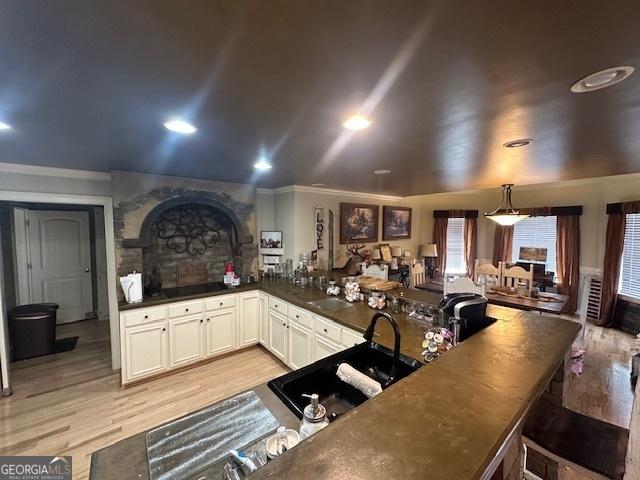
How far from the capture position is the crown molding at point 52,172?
255cm

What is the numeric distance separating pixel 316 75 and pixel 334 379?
1.51 m

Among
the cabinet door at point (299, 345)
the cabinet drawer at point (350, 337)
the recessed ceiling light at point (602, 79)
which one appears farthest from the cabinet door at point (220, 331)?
the recessed ceiling light at point (602, 79)

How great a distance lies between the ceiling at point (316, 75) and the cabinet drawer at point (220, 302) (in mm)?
1889

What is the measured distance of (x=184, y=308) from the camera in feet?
10.0

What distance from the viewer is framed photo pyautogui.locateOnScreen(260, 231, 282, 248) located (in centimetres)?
405

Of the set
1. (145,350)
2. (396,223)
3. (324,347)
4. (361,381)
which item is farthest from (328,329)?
(396,223)

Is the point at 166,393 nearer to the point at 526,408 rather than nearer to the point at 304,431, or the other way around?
the point at 304,431

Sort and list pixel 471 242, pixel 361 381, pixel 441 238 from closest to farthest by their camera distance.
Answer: pixel 361 381 → pixel 471 242 → pixel 441 238

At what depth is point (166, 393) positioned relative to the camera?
8.89 ft

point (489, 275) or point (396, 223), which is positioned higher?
point (396, 223)

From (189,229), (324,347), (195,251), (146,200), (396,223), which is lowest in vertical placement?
(324,347)

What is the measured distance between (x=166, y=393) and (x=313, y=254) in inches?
97.6

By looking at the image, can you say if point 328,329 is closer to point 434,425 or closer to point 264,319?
point 264,319

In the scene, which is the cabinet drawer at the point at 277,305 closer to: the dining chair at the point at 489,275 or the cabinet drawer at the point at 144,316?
the cabinet drawer at the point at 144,316
